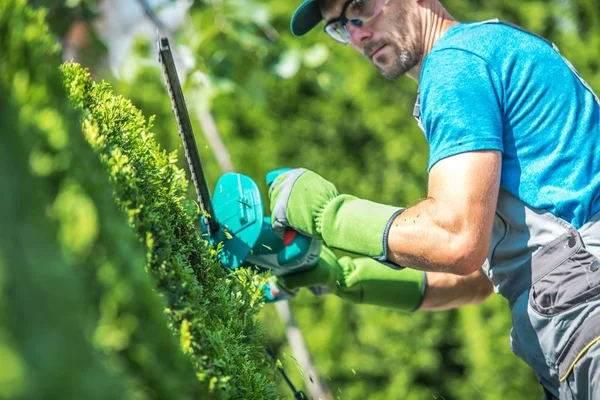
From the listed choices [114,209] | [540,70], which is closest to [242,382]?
[114,209]

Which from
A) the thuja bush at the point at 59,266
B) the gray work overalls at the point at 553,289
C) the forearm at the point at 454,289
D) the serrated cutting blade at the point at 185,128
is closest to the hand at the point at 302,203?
the serrated cutting blade at the point at 185,128

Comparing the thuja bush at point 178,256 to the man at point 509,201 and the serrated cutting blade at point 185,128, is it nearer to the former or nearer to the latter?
the serrated cutting blade at point 185,128

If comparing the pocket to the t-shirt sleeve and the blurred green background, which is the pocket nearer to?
the t-shirt sleeve

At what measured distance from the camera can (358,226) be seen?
2055 millimetres

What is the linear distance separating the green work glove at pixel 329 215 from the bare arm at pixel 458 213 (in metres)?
0.11

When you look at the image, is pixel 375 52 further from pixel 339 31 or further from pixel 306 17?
pixel 306 17

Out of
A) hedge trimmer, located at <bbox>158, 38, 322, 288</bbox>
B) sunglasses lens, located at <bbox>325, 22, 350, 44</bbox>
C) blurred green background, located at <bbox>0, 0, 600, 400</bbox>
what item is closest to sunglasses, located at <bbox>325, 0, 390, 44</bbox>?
sunglasses lens, located at <bbox>325, 22, 350, 44</bbox>

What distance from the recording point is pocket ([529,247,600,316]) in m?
1.89

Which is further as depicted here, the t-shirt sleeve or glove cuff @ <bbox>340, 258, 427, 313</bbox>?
glove cuff @ <bbox>340, 258, 427, 313</bbox>

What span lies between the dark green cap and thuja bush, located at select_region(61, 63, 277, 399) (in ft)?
3.01

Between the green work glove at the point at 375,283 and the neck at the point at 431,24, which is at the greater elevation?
the neck at the point at 431,24

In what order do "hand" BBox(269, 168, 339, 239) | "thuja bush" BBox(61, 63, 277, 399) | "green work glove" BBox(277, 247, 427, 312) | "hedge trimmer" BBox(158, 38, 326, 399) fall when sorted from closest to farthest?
"thuja bush" BBox(61, 63, 277, 399), "hedge trimmer" BBox(158, 38, 326, 399), "hand" BBox(269, 168, 339, 239), "green work glove" BBox(277, 247, 427, 312)

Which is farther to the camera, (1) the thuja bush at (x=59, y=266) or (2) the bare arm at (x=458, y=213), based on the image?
(2) the bare arm at (x=458, y=213)

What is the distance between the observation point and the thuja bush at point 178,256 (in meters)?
1.38
